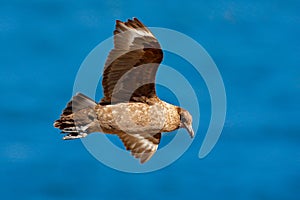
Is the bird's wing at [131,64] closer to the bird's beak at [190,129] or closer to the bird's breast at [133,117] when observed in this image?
the bird's breast at [133,117]

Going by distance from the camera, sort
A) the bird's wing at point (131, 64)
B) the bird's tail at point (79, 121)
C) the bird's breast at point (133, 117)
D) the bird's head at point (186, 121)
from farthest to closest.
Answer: the bird's head at point (186, 121), the bird's tail at point (79, 121), the bird's breast at point (133, 117), the bird's wing at point (131, 64)

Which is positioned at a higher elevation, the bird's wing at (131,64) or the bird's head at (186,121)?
the bird's wing at (131,64)

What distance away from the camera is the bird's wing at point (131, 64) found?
11188mm

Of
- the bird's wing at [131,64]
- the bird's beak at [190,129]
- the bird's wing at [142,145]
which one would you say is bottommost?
the bird's wing at [142,145]

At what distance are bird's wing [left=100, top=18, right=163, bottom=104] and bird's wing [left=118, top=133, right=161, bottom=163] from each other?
0.45 meters

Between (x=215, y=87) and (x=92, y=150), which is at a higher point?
(x=215, y=87)

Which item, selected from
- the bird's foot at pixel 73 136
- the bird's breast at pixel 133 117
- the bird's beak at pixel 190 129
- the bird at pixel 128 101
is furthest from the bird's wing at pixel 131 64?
the bird's beak at pixel 190 129

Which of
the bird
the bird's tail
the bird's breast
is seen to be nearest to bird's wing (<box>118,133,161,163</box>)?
the bird

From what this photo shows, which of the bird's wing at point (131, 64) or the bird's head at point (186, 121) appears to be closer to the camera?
the bird's wing at point (131, 64)

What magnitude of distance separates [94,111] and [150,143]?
0.72m

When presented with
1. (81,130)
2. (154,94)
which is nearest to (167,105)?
(154,94)

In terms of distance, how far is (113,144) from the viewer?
11992 millimetres

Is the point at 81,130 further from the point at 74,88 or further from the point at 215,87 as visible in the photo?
the point at 215,87

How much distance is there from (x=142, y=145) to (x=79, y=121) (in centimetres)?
73
